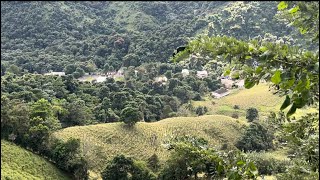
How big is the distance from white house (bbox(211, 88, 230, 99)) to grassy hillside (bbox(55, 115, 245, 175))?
11032 millimetres

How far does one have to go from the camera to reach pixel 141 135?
Result: 3130 cm

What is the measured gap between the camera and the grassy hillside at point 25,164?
21.1 metres

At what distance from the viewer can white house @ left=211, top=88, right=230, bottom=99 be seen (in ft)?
153

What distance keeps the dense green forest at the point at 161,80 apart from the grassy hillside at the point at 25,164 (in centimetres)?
71

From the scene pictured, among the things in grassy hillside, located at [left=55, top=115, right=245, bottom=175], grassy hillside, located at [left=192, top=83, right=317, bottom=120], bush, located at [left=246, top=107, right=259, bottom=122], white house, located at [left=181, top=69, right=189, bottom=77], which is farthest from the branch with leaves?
white house, located at [left=181, top=69, right=189, bottom=77]

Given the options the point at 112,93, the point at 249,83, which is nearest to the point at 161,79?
the point at 112,93

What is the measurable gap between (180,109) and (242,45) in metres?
37.2

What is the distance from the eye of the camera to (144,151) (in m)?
29.9

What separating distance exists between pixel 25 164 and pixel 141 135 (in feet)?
36.7

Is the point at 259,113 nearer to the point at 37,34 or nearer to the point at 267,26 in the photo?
the point at 267,26

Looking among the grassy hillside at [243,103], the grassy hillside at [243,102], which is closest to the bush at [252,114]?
the grassy hillside at [243,103]

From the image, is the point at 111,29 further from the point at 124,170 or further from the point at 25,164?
the point at 25,164

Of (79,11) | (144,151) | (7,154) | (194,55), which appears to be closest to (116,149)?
(144,151)

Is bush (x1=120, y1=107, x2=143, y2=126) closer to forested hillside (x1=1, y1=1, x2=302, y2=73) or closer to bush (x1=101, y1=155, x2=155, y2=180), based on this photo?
bush (x1=101, y1=155, x2=155, y2=180)
